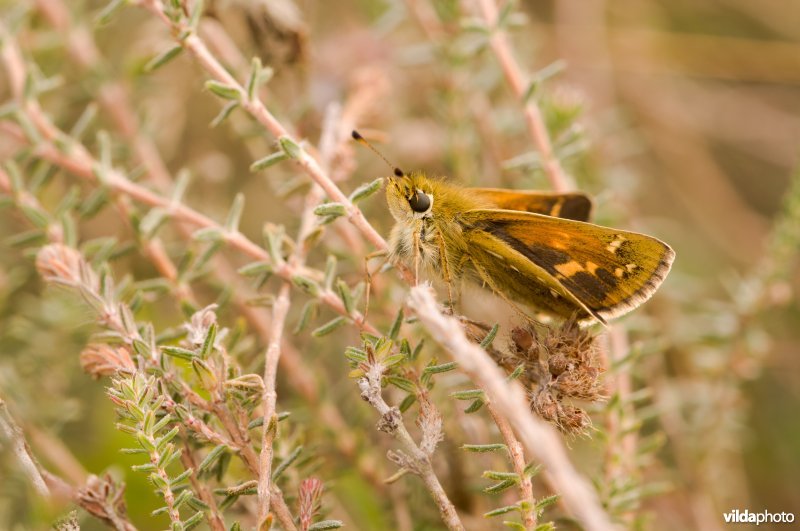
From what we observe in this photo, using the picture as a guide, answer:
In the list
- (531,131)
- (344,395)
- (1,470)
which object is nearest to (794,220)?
(531,131)

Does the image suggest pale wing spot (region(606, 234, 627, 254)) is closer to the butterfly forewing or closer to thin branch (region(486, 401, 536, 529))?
the butterfly forewing

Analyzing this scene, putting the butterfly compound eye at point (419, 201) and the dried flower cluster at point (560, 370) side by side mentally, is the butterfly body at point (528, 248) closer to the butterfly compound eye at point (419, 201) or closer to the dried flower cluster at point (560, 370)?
the butterfly compound eye at point (419, 201)

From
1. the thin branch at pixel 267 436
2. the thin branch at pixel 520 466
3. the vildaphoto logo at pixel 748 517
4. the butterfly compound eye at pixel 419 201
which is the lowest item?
the vildaphoto logo at pixel 748 517

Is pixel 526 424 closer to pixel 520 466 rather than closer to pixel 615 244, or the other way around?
pixel 520 466

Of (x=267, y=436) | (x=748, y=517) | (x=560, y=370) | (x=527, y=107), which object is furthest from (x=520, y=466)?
(x=748, y=517)

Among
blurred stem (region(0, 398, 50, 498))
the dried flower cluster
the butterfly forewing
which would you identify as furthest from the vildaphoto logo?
blurred stem (region(0, 398, 50, 498))

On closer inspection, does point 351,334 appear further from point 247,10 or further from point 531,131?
point 247,10

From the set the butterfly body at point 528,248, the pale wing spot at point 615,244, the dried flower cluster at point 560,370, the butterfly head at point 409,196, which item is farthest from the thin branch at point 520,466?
the butterfly head at point 409,196
